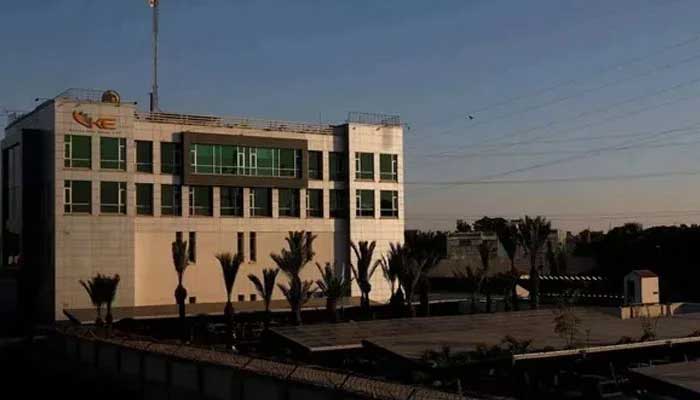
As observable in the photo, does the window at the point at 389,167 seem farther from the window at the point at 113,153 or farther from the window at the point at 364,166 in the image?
the window at the point at 113,153

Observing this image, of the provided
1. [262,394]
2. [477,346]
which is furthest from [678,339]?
[262,394]

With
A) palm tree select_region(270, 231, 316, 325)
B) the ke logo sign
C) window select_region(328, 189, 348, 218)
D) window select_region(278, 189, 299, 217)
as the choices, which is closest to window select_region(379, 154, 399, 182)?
window select_region(328, 189, 348, 218)

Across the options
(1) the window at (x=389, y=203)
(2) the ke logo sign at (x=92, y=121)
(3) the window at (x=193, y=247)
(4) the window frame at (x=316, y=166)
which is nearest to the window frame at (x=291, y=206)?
(4) the window frame at (x=316, y=166)

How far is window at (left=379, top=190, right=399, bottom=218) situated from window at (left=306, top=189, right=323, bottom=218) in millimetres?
4655

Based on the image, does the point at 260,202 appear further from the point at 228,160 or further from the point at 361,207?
the point at 361,207

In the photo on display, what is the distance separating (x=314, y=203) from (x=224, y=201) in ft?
22.0

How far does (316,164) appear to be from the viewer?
57.3 metres

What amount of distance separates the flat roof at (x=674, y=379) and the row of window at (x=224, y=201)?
112ft

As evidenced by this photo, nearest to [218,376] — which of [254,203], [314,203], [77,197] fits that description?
[77,197]

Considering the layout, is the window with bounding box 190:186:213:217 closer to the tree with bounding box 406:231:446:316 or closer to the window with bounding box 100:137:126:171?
the window with bounding box 100:137:126:171

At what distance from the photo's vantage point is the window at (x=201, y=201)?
52.1 meters

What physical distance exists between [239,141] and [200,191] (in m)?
4.03

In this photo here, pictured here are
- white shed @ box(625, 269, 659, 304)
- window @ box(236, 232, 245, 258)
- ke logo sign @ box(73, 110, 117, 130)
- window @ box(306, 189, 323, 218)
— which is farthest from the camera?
window @ box(306, 189, 323, 218)

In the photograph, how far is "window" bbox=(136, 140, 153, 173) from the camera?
50.3m
